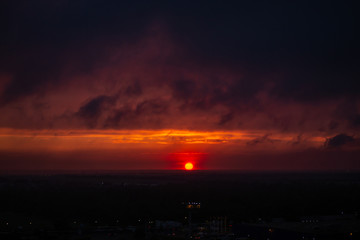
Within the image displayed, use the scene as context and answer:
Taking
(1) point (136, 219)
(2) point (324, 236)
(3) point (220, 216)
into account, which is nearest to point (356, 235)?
(2) point (324, 236)

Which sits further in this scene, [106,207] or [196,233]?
[106,207]

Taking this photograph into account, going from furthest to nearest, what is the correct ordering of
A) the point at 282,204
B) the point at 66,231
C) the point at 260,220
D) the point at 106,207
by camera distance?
1. the point at 282,204
2. the point at 106,207
3. the point at 260,220
4. the point at 66,231

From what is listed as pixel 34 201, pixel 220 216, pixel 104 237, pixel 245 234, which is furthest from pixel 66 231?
pixel 34 201

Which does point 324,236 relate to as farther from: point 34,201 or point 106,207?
point 34,201

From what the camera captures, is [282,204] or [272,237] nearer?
[272,237]

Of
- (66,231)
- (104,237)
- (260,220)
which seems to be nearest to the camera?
(104,237)

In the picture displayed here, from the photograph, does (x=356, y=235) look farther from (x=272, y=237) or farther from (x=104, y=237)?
(x=104, y=237)

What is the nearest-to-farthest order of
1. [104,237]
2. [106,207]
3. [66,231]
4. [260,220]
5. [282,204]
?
1. [104,237]
2. [66,231]
3. [260,220]
4. [106,207]
5. [282,204]

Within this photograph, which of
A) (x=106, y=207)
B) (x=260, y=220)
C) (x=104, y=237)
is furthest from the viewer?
(x=106, y=207)
